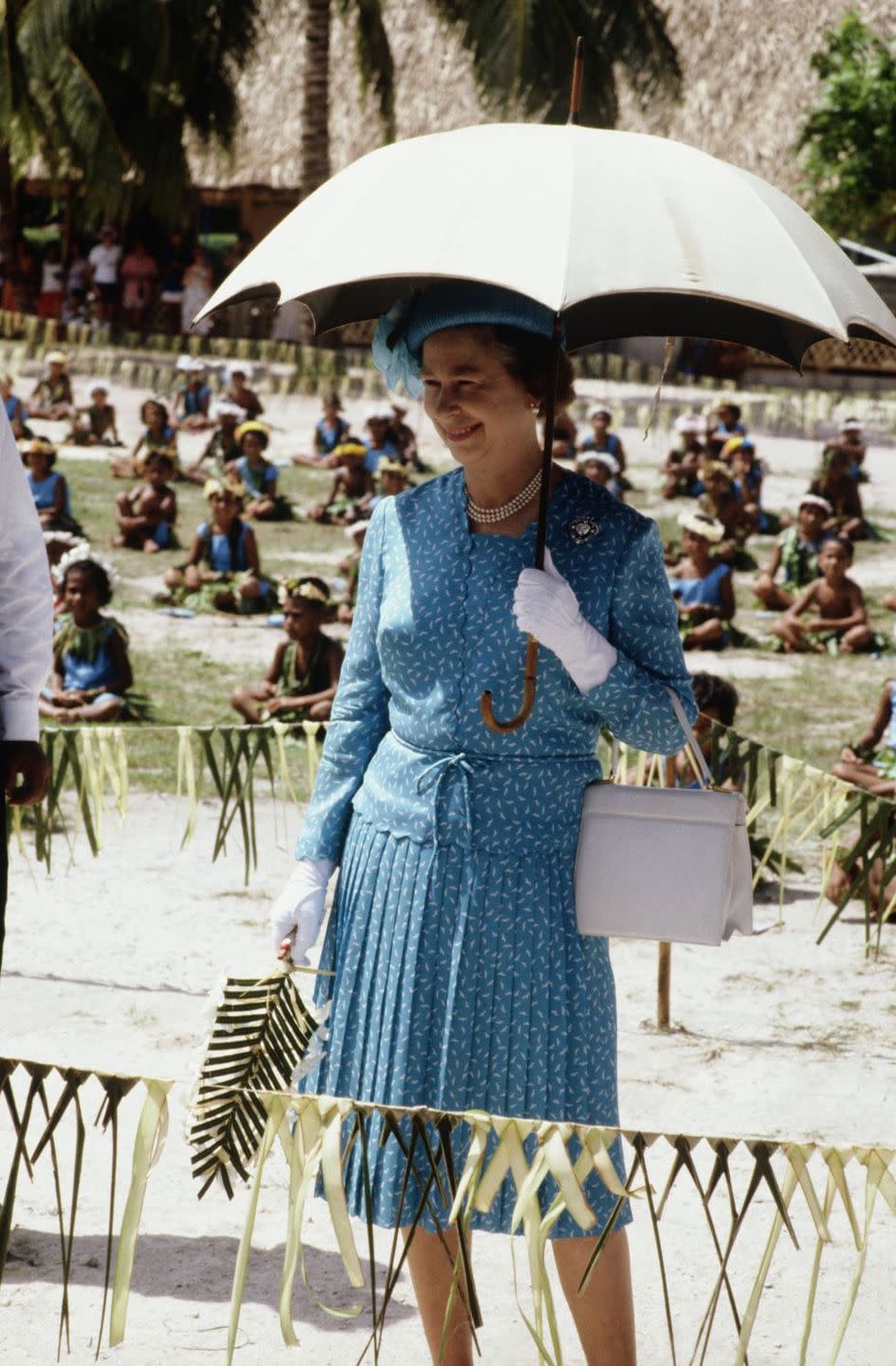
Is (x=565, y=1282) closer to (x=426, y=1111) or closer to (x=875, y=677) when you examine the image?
(x=426, y=1111)

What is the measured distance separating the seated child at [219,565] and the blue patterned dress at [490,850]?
9729mm

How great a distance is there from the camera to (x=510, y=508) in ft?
10.2

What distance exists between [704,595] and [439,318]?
370 inches

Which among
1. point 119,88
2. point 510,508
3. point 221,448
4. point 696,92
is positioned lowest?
point 221,448

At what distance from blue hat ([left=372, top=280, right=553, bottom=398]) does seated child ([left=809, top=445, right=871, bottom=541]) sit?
41.2 feet

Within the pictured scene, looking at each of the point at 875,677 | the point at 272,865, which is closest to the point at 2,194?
the point at 875,677

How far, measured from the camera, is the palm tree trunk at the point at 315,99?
24188 mm

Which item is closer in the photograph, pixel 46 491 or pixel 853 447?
pixel 46 491

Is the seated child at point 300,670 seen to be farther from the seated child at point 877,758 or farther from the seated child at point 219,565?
the seated child at point 219,565

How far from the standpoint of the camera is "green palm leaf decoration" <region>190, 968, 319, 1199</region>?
2.71 metres

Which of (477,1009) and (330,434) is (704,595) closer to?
(330,434)

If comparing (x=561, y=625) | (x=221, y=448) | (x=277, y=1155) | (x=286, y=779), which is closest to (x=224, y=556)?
(x=221, y=448)

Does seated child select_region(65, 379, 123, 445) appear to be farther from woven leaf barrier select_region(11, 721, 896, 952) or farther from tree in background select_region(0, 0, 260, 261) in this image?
woven leaf barrier select_region(11, 721, 896, 952)

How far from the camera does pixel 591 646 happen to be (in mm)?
2902
